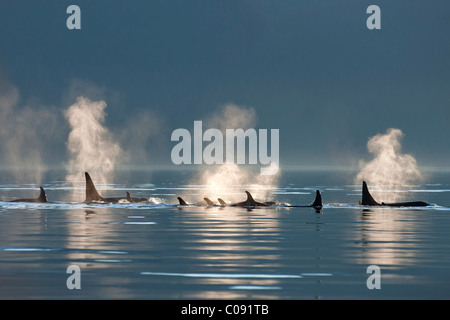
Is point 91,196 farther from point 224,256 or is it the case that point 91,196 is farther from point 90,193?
point 224,256

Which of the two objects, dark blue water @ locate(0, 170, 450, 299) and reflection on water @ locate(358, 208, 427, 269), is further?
reflection on water @ locate(358, 208, 427, 269)

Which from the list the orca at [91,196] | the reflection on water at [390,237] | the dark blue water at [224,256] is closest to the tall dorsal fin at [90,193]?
the orca at [91,196]

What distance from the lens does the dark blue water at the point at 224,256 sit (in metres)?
25.2

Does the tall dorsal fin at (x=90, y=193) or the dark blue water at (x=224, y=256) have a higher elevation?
the tall dorsal fin at (x=90, y=193)

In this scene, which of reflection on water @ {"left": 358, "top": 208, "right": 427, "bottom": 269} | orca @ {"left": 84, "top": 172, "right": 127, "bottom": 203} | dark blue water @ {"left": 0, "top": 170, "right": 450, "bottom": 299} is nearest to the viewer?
dark blue water @ {"left": 0, "top": 170, "right": 450, "bottom": 299}

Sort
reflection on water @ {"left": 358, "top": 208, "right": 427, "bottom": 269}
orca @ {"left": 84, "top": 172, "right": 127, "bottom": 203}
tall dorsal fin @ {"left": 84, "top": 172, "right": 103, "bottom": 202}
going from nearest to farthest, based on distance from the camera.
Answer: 1. reflection on water @ {"left": 358, "top": 208, "right": 427, "bottom": 269}
2. orca @ {"left": 84, "top": 172, "right": 127, "bottom": 203}
3. tall dorsal fin @ {"left": 84, "top": 172, "right": 103, "bottom": 202}

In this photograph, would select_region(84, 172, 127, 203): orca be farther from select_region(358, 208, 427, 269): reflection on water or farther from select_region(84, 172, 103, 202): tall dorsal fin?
select_region(358, 208, 427, 269): reflection on water

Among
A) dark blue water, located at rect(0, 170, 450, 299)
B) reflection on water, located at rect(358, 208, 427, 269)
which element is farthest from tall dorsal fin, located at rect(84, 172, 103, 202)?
reflection on water, located at rect(358, 208, 427, 269)

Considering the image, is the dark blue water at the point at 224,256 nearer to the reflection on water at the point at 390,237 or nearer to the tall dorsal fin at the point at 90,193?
the reflection on water at the point at 390,237

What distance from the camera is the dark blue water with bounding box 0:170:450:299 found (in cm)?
2522

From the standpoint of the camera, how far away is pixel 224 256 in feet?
109
